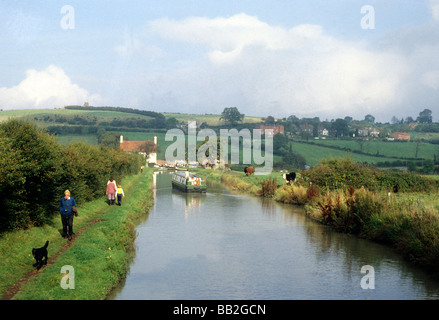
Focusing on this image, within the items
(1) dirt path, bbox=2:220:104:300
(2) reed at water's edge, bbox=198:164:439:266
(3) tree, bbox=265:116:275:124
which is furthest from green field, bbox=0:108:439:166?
(1) dirt path, bbox=2:220:104:300

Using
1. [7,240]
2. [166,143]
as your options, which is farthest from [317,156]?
[7,240]

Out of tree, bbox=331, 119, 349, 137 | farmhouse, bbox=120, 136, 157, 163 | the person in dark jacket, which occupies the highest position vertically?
tree, bbox=331, 119, 349, 137

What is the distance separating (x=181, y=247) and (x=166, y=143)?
120m

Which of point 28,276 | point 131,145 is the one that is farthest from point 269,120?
point 28,276

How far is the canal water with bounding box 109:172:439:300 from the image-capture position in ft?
50.5

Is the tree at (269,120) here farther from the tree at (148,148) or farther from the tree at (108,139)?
the tree at (108,139)

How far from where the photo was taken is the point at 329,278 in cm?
1727

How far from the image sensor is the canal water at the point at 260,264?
15391mm

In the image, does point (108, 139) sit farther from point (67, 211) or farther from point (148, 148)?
point (67, 211)

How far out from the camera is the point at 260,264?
19.0m

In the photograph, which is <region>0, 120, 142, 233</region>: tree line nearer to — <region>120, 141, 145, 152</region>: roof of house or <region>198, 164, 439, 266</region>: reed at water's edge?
<region>198, 164, 439, 266</region>: reed at water's edge

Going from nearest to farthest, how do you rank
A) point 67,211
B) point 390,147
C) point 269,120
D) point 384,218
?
point 67,211
point 384,218
point 390,147
point 269,120

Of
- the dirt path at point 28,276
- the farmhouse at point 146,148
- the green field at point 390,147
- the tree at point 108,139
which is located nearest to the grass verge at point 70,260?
the dirt path at point 28,276

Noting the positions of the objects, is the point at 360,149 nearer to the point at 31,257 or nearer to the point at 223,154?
the point at 223,154
